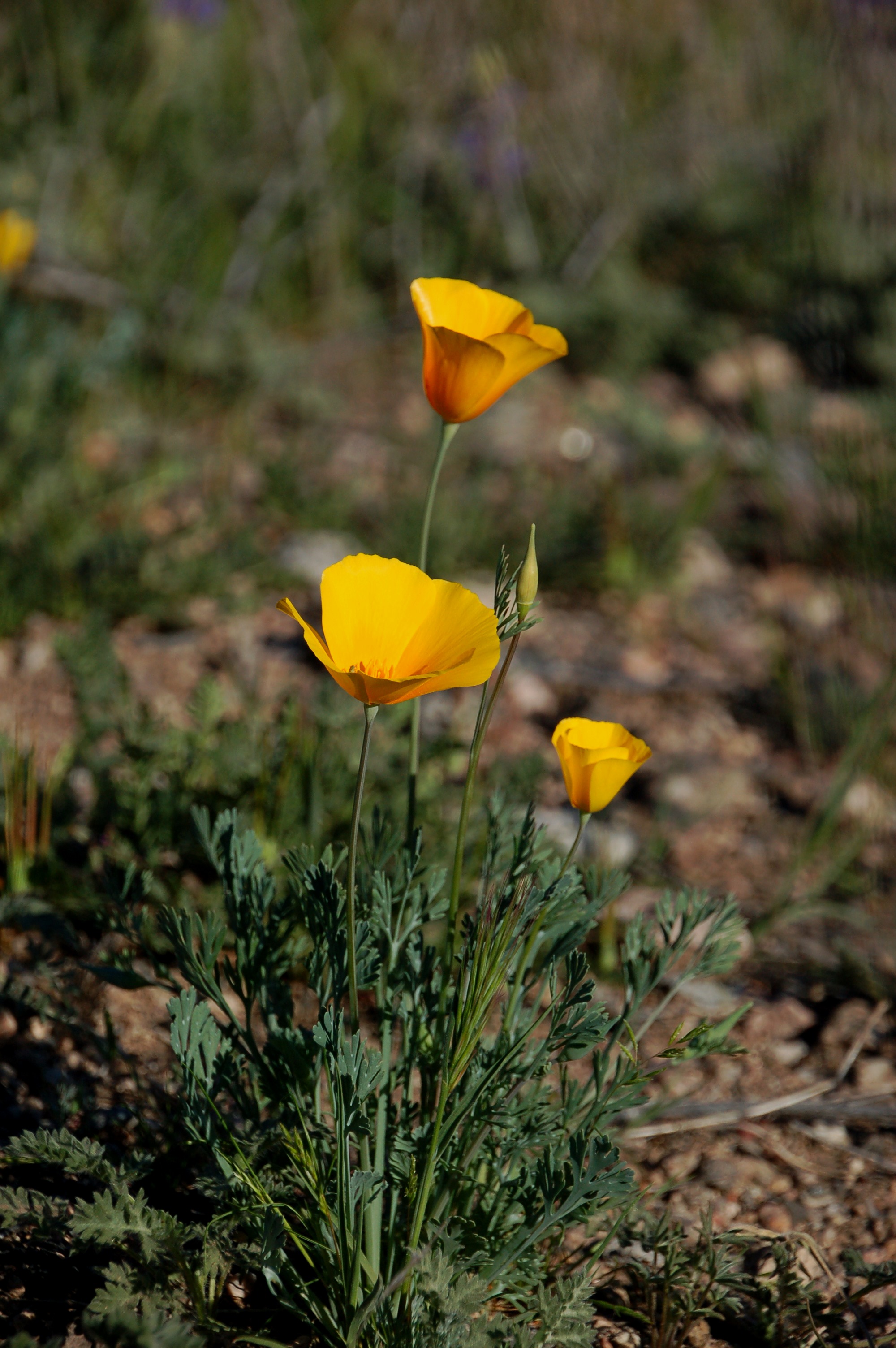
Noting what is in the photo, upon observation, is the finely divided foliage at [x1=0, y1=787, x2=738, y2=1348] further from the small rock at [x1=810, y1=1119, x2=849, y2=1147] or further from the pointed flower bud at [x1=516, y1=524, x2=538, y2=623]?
the small rock at [x1=810, y1=1119, x2=849, y2=1147]

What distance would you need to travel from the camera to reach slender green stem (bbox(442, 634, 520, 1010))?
0.94m

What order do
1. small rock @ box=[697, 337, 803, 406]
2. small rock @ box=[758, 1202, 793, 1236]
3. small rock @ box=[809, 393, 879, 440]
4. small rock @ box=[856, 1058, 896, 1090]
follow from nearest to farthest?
small rock @ box=[758, 1202, 793, 1236], small rock @ box=[856, 1058, 896, 1090], small rock @ box=[809, 393, 879, 440], small rock @ box=[697, 337, 803, 406]

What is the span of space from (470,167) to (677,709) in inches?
103

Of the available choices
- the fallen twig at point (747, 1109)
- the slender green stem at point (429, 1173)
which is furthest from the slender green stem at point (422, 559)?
the fallen twig at point (747, 1109)

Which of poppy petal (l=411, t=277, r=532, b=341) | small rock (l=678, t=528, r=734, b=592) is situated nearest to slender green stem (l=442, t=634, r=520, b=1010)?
poppy petal (l=411, t=277, r=532, b=341)

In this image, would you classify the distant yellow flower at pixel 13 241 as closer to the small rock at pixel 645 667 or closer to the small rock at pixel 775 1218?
the small rock at pixel 645 667

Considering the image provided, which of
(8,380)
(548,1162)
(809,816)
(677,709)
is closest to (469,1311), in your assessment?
(548,1162)

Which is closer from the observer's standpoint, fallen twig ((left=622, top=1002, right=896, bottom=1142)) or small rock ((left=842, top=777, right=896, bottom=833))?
fallen twig ((left=622, top=1002, right=896, bottom=1142))

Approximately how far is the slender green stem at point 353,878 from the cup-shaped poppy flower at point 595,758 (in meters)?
0.20

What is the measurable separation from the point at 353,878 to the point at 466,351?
0.52 m

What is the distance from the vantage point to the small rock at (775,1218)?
54.5 inches

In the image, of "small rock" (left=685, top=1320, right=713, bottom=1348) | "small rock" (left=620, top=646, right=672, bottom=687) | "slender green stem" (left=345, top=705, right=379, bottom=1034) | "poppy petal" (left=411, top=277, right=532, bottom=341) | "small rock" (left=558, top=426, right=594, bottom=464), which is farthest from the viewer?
"small rock" (left=558, top=426, right=594, bottom=464)

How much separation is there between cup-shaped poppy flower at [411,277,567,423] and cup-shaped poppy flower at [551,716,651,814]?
1.13 ft

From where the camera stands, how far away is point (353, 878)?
949mm
